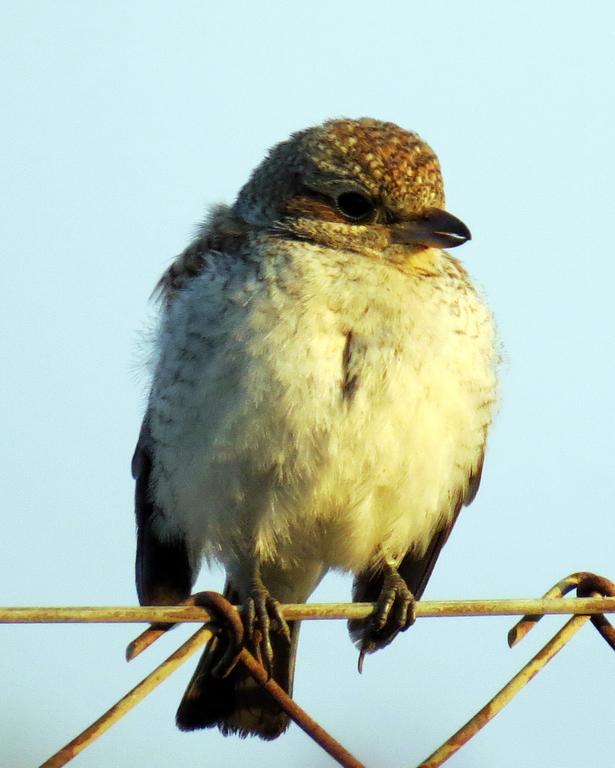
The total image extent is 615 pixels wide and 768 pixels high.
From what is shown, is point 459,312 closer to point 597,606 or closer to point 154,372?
point 154,372

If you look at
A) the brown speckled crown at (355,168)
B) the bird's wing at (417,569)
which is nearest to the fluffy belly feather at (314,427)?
the bird's wing at (417,569)

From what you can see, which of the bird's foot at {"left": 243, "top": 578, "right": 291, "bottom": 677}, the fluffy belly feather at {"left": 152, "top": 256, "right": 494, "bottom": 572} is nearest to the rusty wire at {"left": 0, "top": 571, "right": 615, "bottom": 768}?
the bird's foot at {"left": 243, "top": 578, "right": 291, "bottom": 677}

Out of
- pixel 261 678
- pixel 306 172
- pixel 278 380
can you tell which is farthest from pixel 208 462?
pixel 261 678

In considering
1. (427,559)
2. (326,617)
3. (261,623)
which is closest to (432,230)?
(427,559)

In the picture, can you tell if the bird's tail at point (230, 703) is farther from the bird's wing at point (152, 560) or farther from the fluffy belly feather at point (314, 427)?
the bird's wing at point (152, 560)

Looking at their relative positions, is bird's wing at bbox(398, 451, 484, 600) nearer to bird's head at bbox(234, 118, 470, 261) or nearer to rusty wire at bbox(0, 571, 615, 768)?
bird's head at bbox(234, 118, 470, 261)
